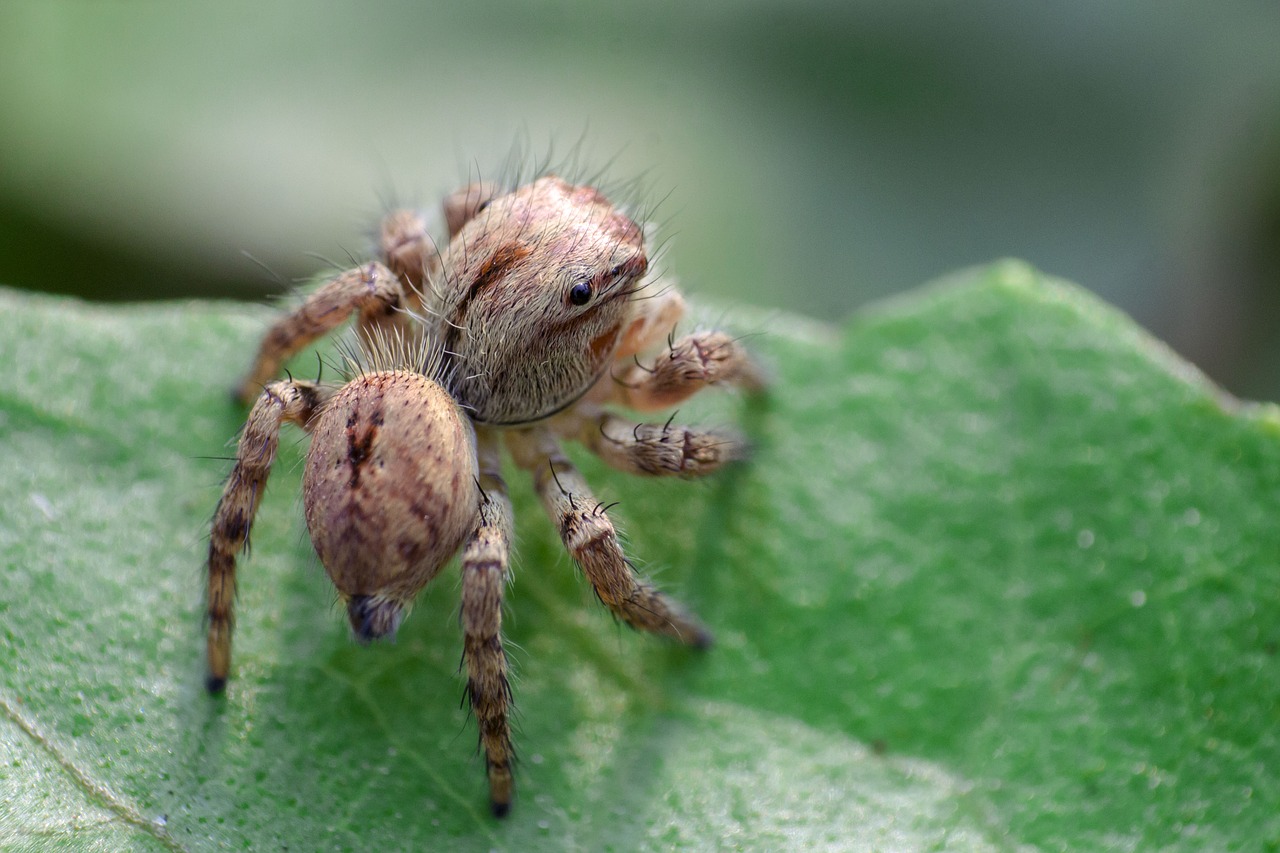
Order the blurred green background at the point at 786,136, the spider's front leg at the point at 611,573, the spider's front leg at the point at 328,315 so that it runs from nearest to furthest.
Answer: the spider's front leg at the point at 611,573, the spider's front leg at the point at 328,315, the blurred green background at the point at 786,136

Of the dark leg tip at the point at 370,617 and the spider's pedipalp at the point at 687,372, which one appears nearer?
the dark leg tip at the point at 370,617

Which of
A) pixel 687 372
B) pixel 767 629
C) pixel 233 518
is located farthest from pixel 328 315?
pixel 767 629

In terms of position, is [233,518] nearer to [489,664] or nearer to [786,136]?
[489,664]

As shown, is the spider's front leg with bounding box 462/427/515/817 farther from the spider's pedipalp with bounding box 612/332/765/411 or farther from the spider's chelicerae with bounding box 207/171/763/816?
the spider's pedipalp with bounding box 612/332/765/411

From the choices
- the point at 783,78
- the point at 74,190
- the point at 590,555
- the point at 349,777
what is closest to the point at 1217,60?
the point at 783,78

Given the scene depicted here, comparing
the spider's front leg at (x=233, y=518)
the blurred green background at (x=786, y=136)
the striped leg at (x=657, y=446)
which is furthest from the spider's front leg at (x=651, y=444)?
the blurred green background at (x=786, y=136)

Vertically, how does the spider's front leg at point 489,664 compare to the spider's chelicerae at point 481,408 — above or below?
below

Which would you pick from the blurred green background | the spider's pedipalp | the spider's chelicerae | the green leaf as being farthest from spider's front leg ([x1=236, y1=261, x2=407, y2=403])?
the blurred green background

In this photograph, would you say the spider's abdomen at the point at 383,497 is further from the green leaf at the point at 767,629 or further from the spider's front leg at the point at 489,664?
the green leaf at the point at 767,629
